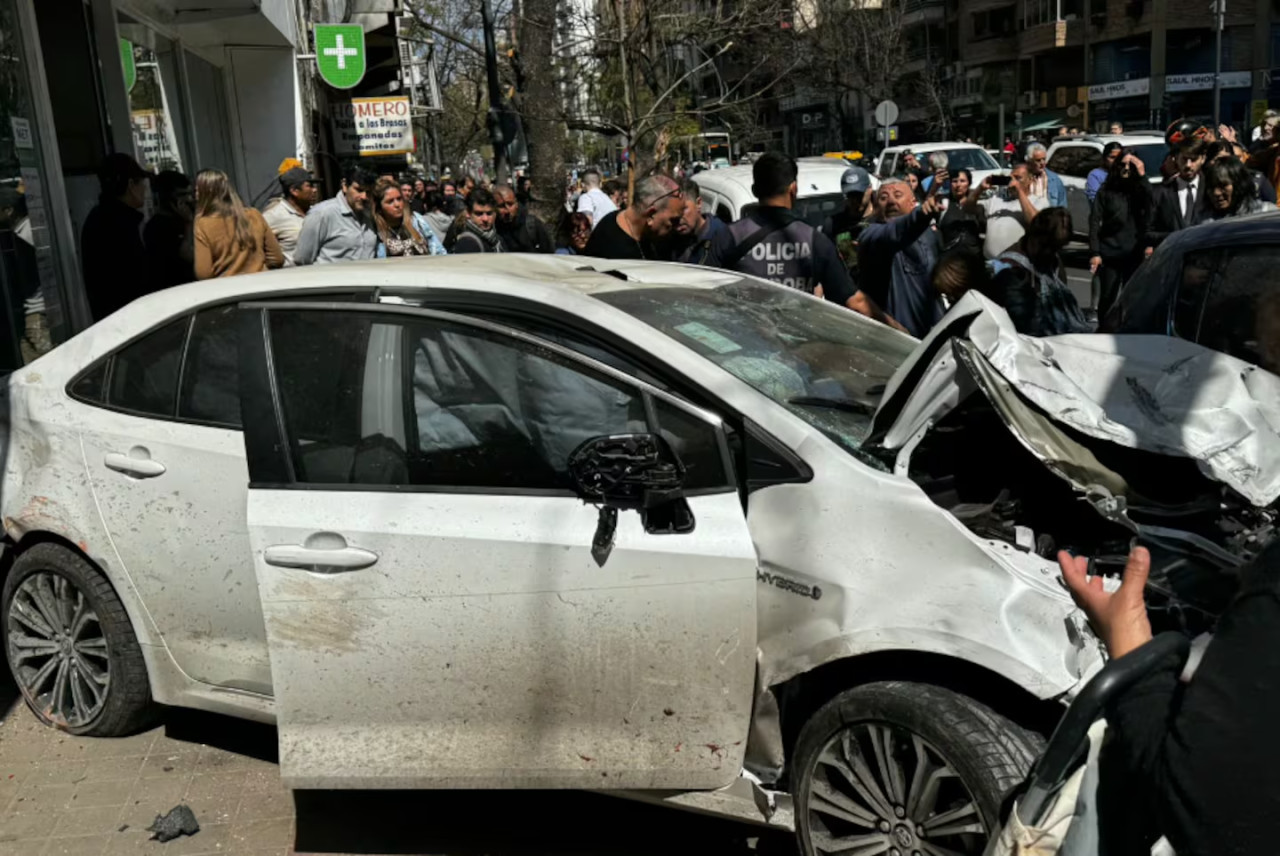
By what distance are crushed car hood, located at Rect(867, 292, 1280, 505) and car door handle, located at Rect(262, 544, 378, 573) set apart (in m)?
1.42

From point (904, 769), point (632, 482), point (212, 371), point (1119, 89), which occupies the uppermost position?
point (1119, 89)

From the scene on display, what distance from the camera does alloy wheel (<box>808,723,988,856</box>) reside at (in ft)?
9.26

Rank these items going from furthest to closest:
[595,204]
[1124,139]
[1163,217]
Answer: [1124,139] < [595,204] < [1163,217]

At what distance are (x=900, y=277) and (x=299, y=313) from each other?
421 cm

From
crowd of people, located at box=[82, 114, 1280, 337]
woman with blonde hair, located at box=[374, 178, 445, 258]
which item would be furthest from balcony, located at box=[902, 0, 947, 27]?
woman with blonde hair, located at box=[374, 178, 445, 258]

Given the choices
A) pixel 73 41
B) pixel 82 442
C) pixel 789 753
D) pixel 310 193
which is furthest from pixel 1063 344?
pixel 73 41

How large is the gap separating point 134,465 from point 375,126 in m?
17.9

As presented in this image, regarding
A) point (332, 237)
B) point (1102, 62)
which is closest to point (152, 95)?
point (332, 237)

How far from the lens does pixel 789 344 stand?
377cm

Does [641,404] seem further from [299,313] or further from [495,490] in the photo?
[299,313]

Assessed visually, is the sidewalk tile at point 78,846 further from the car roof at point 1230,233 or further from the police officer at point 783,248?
the car roof at point 1230,233

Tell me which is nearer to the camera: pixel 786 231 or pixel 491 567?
pixel 491 567

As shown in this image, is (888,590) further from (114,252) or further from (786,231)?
(114,252)

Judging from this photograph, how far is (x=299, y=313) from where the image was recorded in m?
3.69
